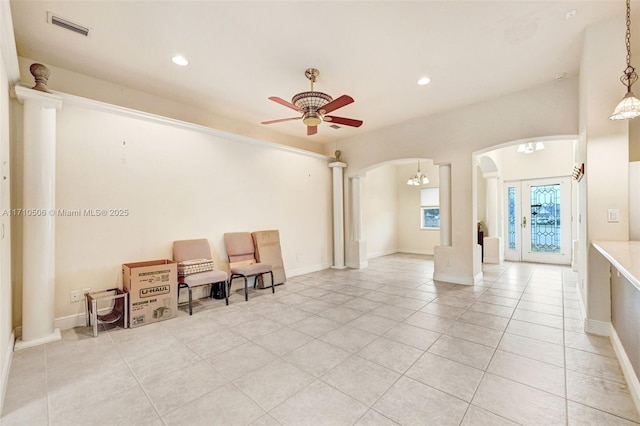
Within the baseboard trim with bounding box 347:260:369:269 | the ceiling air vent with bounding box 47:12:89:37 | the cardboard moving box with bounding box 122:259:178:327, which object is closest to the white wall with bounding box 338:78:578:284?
the baseboard trim with bounding box 347:260:369:269

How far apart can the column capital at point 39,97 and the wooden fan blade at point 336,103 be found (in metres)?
2.86

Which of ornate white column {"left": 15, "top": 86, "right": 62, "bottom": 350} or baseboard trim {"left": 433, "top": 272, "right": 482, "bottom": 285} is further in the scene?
baseboard trim {"left": 433, "top": 272, "right": 482, "bottom": 285}

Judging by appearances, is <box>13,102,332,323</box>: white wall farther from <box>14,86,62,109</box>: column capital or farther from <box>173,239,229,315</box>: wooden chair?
<box>14,86,62,109</box>: column capital

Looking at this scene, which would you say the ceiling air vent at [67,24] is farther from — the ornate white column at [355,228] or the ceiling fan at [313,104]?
the ornate white column at [355,228]

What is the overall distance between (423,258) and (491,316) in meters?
4.65

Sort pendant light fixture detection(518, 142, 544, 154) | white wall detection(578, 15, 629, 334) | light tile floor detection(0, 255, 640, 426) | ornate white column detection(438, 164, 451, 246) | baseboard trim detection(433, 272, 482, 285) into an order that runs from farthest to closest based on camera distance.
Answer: pendant light fixture detection(518, 142, 544, 154)
ornate white column detection(438, 164, 451, 246)
baseboard trim detection(433, 272, 482, 285)
white wall detection(578, 15, 629, 334)
light tile floor detection(0, 255, 640, 426)

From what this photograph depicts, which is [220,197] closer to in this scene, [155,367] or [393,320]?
[155,367]

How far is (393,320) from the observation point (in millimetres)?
3307

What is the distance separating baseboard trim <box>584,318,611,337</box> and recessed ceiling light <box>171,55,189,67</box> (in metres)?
5.36

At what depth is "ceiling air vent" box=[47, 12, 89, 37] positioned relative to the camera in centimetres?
253

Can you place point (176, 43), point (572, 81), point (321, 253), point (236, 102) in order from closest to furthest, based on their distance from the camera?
point (176, 43) → point (572, 81) → point (236, 102) → point (321, 253)

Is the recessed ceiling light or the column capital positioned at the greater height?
the recessed ceiling light

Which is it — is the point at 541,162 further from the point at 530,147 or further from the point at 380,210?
the point at 380,210

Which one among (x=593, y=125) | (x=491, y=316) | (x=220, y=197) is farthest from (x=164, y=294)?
(x=593, y=125)
